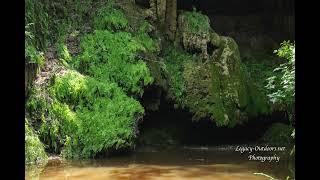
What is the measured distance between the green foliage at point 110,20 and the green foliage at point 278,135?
575cm

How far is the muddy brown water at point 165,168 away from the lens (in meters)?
8.38

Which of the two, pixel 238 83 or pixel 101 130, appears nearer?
pixel 101 130

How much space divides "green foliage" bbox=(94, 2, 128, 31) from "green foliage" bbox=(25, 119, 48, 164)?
4366mm

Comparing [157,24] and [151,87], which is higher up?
[157,24]

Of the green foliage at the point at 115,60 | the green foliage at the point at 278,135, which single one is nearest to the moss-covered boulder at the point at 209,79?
the green foliage at the point at 278,135

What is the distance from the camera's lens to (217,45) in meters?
14.1

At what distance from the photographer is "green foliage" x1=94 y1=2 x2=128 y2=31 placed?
12976 mm

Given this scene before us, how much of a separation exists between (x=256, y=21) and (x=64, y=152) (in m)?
11.0

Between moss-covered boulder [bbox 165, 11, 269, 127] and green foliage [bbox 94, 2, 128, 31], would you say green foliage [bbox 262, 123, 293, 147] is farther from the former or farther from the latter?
green foliage [bbox 94, 2, 128, 31]

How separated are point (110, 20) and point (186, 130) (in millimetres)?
4219

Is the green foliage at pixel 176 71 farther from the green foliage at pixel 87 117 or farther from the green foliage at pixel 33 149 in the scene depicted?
the green foliage at pixel 33 149
